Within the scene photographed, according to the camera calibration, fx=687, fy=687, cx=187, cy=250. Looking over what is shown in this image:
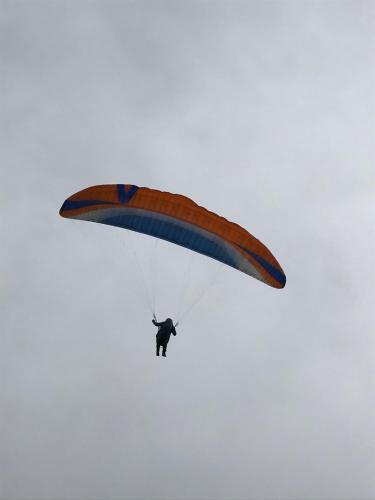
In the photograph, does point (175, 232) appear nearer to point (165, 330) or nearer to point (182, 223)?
point (182, 223)

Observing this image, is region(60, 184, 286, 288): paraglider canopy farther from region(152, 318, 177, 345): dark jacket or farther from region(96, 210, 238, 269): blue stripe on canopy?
region(152, 318, 177, 345): dark jacket

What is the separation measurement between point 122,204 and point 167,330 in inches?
228

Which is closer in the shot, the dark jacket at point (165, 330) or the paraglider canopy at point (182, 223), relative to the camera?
the paraglider canopy at point (182, 223)

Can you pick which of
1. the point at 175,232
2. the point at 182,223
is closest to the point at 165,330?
the point at 175,232

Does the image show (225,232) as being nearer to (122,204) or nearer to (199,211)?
(199,211)

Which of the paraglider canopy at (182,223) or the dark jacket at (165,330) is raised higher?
the paraglider canopy at (182,223)

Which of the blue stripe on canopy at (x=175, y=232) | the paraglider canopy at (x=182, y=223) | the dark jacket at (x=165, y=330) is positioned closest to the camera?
the paraglider canopy at (x=182, y=223)

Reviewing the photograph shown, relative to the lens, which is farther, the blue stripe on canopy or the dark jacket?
the dark jacket

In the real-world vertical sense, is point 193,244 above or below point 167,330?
above

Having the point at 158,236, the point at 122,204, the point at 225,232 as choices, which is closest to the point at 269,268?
the point at 225,232

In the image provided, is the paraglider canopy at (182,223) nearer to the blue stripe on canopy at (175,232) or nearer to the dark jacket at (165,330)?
the blue stripe on canopy at (175,232)

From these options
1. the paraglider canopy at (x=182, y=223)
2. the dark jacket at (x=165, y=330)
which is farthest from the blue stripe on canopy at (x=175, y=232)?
the dark jacket at (x=165, y=330)

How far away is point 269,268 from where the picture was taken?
2945 cm

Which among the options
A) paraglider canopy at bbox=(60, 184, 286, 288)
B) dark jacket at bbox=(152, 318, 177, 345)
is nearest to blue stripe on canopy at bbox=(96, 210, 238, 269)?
paraglider canopy at bbox=(60, 184, 286, 288)
